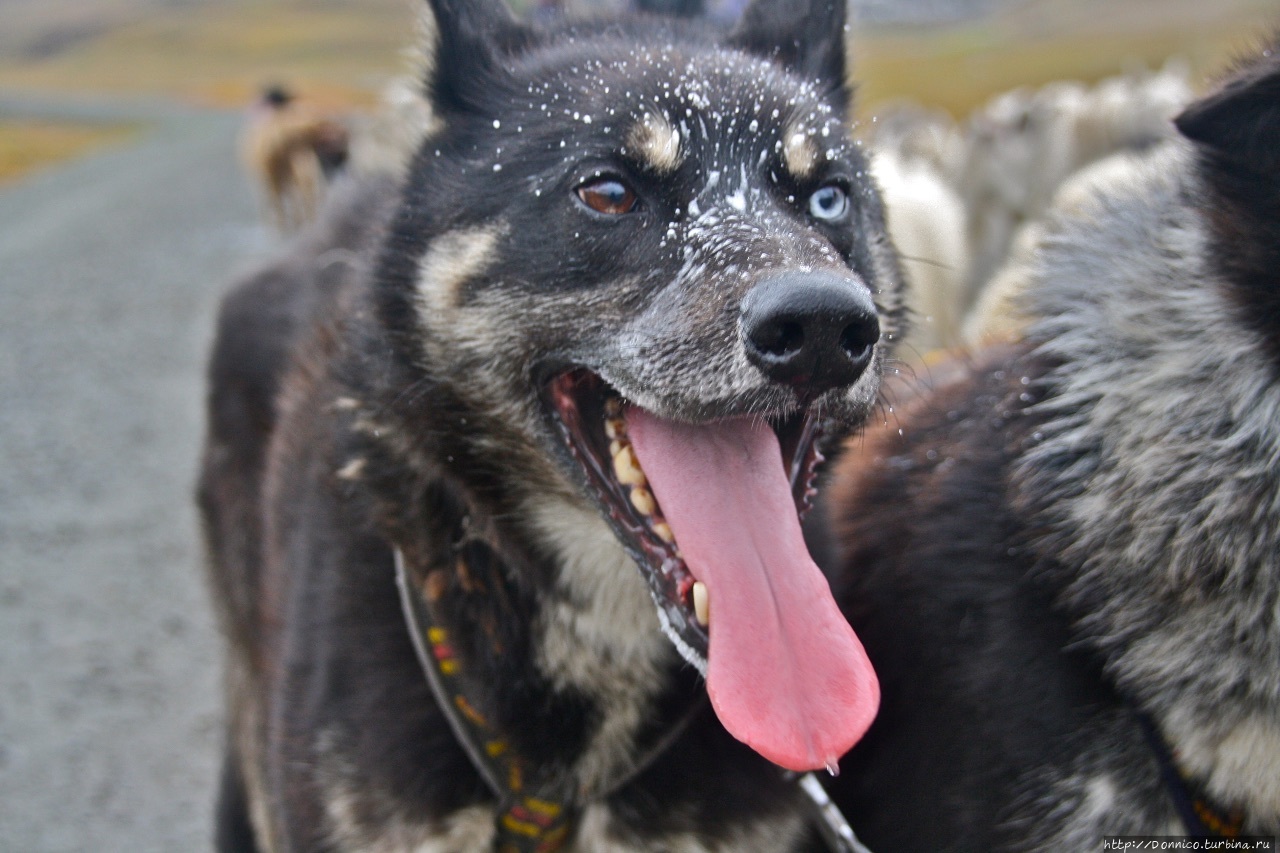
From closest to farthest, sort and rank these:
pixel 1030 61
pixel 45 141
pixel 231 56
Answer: pixel 1030 61 < pixel 45 141 < pixel 231 56

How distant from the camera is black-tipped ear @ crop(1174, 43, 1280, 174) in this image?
1.91m

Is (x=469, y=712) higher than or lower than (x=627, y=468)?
lower

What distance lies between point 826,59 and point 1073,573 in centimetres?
142

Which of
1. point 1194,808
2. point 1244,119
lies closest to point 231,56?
point 1244,119

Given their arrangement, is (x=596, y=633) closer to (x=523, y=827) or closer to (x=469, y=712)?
(x=469, y=712)

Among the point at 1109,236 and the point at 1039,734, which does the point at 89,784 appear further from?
the point at 1109,236

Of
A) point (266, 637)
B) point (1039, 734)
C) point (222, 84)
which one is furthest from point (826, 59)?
point (222, 84)

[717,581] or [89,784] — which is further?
[89,784]

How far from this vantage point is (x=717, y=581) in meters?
2.04

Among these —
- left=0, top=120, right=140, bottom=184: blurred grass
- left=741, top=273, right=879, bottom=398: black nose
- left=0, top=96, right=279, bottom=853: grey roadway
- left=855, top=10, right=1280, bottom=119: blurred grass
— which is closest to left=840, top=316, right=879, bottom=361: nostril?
left=741, top=273, right=879, bottom=398: black nose

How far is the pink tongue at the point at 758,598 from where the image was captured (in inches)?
77.2

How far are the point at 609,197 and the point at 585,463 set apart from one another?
51cm

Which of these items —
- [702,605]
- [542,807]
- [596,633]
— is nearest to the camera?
[702,605]

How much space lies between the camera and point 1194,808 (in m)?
2.04
